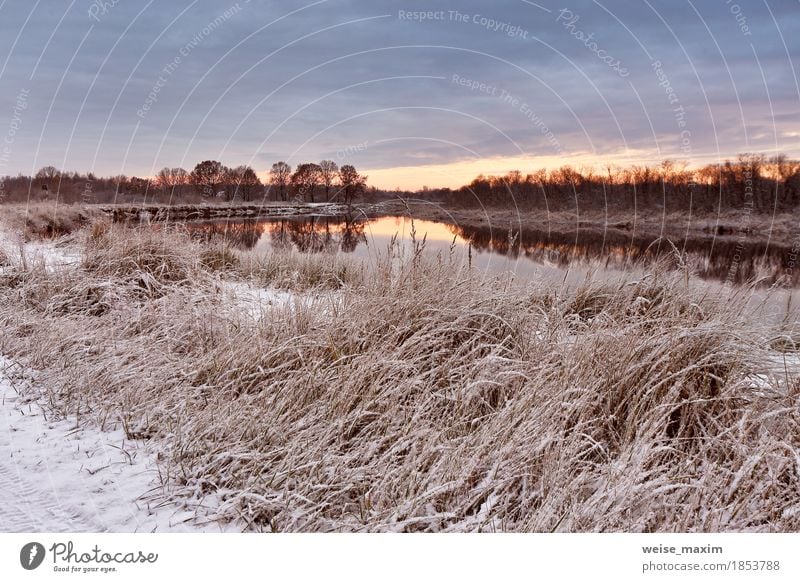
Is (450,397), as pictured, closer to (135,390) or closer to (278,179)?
(135,390)

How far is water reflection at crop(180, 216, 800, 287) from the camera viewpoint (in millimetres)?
5355

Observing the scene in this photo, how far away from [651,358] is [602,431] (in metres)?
0.62

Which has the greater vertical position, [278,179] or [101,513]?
[278,179]

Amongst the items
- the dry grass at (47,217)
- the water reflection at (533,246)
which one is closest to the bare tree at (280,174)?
the water reflection at (533,246)

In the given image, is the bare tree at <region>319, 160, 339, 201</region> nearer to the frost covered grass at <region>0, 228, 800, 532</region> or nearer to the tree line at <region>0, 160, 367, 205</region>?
the tree line at <region>0, 160, 367, 205</region>

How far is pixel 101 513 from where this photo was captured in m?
2.14

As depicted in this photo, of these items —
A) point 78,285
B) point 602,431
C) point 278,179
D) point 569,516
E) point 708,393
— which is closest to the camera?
point 569,516

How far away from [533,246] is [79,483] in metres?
12.2

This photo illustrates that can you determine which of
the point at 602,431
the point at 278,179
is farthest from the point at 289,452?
the point at 278,179

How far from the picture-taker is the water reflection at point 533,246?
17.6ft
